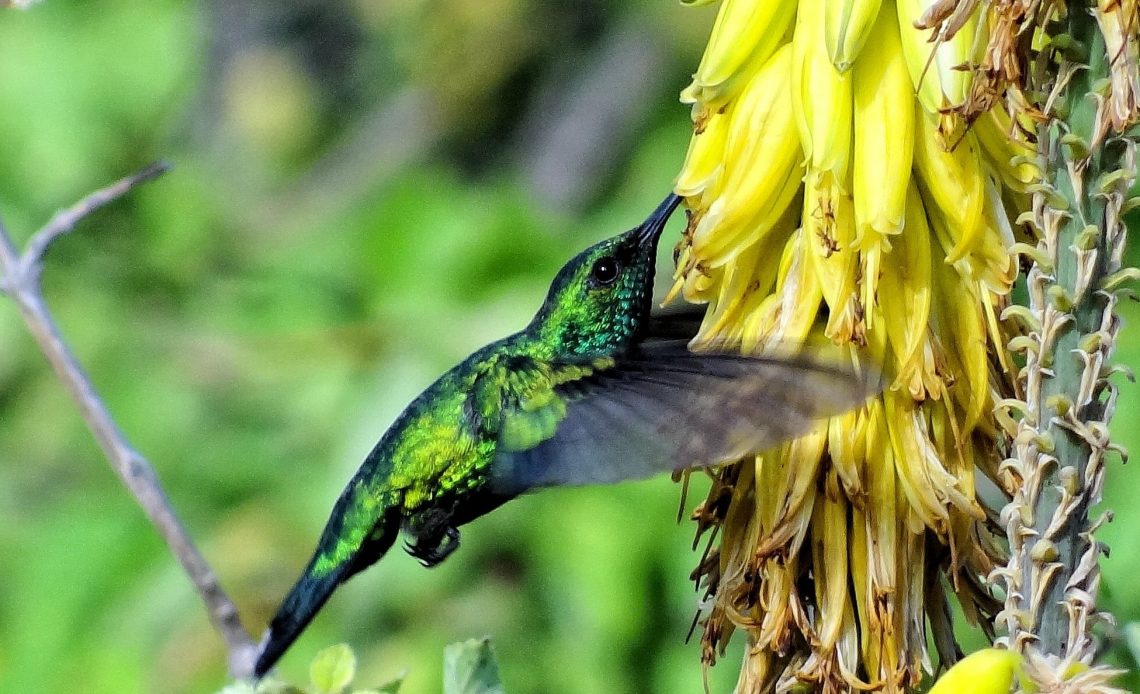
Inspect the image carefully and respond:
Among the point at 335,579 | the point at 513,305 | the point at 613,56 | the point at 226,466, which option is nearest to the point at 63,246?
the point at 226,466

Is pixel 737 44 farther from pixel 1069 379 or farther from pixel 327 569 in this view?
pixel 327 569

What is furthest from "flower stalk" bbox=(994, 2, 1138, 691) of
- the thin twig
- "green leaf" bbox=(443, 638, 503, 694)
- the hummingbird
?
the thin twig

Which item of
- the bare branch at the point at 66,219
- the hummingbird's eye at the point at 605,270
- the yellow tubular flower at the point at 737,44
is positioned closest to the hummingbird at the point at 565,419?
the hummingbird's eye at the point at 605,270

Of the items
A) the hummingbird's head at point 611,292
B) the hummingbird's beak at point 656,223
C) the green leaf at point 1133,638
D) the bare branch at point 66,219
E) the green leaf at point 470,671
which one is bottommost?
the green leaf at point 1133,638

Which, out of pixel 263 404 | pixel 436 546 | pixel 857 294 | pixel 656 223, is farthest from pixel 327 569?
pixel 857 294

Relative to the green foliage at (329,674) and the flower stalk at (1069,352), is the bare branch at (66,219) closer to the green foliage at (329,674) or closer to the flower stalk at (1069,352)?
the green foliage at (329,674)
